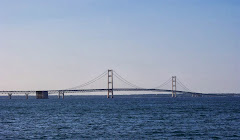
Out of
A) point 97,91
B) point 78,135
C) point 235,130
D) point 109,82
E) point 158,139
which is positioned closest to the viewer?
point 158,139

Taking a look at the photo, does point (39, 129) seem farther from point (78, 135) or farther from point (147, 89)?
point (147, 89)

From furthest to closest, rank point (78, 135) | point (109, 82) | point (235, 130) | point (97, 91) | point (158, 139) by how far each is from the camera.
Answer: point (109, 82), point (97, 91), point (235, 130), point (78, 135), point (158, 139)

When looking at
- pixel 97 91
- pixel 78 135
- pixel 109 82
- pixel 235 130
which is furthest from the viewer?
pixel 109 82

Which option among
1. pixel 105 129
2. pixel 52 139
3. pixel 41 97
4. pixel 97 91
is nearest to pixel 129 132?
pixel 105 129

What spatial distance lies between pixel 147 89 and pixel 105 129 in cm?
11268

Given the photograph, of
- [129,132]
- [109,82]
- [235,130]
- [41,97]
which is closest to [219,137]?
[235,130]

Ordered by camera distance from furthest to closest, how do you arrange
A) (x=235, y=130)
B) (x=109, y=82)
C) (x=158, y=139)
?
(x=109, y=82)
(x=235, y=130)
(x=158, y=139)

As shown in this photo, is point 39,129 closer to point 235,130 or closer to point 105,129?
point 105,129

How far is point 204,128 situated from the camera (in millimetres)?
33438

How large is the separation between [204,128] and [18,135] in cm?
1354

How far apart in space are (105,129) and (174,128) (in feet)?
17.0

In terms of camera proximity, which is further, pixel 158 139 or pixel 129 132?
pixel 129 132

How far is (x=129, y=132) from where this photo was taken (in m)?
31.0

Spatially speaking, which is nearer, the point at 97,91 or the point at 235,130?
the point at 235,130
